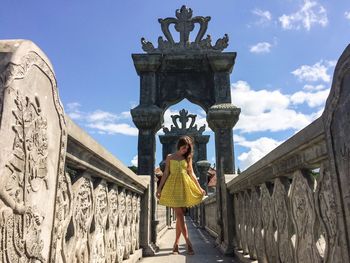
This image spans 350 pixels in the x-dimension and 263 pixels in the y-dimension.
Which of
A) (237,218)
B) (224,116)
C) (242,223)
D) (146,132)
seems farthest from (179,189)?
(224,116)

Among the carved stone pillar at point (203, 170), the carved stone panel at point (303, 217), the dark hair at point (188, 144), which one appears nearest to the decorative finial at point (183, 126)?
the carved stone pillar at point (203, 170)

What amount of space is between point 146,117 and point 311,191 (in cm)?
560

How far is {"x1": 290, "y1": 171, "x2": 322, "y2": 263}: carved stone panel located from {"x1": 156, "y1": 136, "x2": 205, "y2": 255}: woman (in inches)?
123

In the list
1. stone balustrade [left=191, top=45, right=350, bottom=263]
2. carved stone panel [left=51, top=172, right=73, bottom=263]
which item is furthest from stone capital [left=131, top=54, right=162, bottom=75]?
carved stone panel [left=51, top=172, right=73, bottom=263]

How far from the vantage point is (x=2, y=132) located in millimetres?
1205

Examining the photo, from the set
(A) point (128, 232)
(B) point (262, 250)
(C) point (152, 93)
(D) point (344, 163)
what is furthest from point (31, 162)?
(C) point (152, 93)

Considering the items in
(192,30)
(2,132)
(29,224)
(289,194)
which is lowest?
(29,224)

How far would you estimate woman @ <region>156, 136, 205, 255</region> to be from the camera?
17.6ft

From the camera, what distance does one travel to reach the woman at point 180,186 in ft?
17.6

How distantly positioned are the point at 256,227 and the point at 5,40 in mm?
3105

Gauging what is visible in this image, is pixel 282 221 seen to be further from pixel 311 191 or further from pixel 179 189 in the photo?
pixel 179 189

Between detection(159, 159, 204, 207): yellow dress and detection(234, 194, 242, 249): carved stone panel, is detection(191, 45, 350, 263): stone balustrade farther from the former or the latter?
detection(159, 159, 204, 207): yellow dress

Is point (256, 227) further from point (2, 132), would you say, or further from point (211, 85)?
point (211, 85)

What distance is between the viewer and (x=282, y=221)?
2.64 meters
